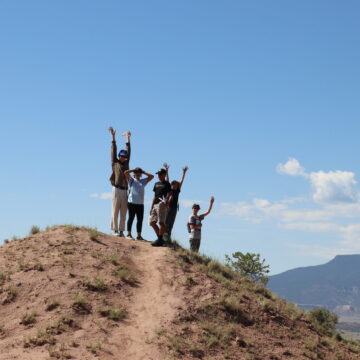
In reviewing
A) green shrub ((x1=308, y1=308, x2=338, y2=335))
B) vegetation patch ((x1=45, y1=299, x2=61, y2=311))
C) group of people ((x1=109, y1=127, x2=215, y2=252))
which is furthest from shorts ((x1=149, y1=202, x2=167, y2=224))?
green shrub ((x1=308, y1=308, x2=338, y2=335))

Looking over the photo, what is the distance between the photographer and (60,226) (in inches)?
732

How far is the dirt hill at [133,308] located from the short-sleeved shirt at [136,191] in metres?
1.61

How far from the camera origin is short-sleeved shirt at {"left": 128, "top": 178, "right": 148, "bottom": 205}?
17.2m

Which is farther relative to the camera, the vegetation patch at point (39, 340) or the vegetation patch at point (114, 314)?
the vegetation patch at point (114, 314)

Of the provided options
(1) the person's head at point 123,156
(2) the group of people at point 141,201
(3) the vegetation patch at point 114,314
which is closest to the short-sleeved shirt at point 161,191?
(2) the group of people at point 141,201

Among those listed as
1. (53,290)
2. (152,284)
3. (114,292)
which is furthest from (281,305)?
(53,290)

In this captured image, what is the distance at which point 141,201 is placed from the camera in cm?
1728

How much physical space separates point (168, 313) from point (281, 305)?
559 centimetres

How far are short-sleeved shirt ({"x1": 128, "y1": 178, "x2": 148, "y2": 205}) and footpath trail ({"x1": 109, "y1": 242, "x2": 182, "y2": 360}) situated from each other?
1.64m

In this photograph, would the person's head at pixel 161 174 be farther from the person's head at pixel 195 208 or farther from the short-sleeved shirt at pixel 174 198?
the person's head at pixel 195 208

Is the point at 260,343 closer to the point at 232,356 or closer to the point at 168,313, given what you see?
the point at 232,356

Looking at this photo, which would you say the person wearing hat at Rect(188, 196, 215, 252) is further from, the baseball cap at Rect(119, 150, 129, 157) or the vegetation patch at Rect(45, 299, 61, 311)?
the vegetation patch at Rect(45, 299, 61, 311)

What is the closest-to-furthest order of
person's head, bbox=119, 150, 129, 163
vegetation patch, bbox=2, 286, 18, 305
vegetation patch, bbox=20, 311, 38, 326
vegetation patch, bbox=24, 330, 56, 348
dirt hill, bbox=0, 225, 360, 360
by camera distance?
vegetation patch, bbox=24, 330, 56, 348, dirt hill, bbox=0, 225, 360, 360, vegetation patch, bbox=20, 311, 38, 326, vegetation patch, bbox=2, 286, 18, 305, person's head, bbox=119, 150, 129, 163

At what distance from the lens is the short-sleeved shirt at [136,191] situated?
17.2 meters
